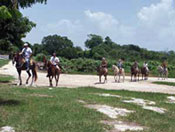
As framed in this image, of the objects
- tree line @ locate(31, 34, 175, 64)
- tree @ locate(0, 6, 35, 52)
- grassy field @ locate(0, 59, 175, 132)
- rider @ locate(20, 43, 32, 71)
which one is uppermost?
tree line @ locate(31, 34, 175, 64)

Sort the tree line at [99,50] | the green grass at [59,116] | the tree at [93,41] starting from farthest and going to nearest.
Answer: the tree at [93,41] < the tree line at [99,50] < the green grass at [59,116]

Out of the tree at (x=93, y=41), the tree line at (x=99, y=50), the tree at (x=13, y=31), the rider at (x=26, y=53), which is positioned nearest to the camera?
the rider at (x=26, y=53)

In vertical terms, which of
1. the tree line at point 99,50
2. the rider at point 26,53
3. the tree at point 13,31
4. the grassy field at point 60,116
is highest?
the tree line at point 99,50

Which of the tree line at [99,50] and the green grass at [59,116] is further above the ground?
the tree line at [99,50]

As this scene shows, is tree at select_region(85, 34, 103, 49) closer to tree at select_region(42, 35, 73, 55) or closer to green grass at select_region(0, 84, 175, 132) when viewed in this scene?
tree at select_region(42, 35, 73, 55)

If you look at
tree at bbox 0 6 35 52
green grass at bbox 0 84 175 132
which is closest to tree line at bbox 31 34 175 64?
tree at bbox 0 6 35 52

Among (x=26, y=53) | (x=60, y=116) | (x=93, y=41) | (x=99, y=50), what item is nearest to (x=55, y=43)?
(x=93, y=41)

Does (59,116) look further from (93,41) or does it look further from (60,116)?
(93,41)

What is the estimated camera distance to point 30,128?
27.0ft

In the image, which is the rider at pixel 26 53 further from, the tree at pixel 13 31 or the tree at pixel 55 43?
the tree at pixel 55 43

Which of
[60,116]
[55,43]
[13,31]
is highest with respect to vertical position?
[55,43]

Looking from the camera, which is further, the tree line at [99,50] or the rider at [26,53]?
the tree line at [99,50]

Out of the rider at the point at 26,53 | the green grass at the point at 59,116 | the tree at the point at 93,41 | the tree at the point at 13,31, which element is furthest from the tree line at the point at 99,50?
the green grass at the point at 59,116

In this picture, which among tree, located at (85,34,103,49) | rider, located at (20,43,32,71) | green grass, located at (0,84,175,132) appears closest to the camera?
green grass, located at (0,84,175,132)
